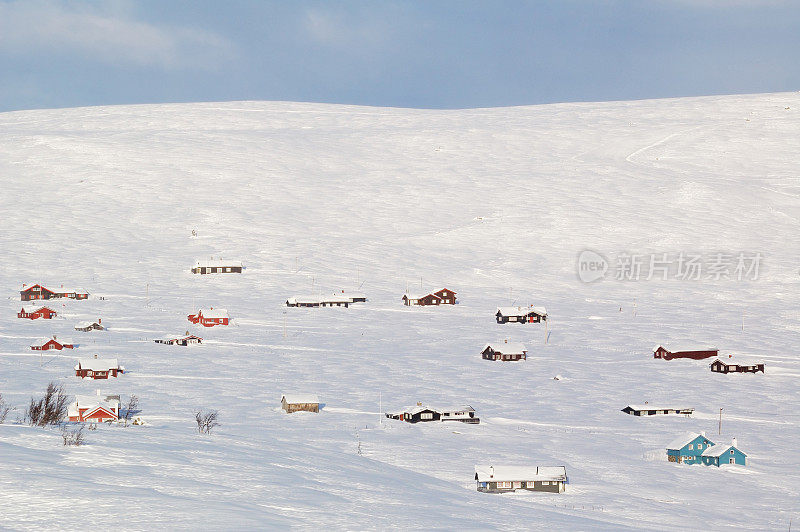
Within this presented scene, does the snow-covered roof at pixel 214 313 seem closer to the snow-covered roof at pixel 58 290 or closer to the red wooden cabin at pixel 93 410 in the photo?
the snow-covered roof at pixel 58 290

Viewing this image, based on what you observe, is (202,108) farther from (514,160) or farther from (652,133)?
(652,133)

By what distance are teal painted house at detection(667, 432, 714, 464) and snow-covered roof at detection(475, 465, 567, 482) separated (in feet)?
26.8

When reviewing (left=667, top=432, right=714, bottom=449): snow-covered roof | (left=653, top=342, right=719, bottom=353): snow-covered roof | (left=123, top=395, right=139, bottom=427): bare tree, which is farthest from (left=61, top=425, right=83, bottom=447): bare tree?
(left=653, top=342, right=719, bottom=353): snow-covered roof

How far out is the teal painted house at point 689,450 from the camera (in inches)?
1455

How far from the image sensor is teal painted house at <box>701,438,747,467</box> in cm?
3644

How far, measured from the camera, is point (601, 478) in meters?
33.2

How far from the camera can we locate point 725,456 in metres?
36.6

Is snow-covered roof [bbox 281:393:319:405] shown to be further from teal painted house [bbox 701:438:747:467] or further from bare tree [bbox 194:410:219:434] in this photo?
teal painted house [bbox 701:438:747:467]

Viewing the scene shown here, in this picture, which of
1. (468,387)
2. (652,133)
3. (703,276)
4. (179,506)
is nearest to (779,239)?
(703,276)

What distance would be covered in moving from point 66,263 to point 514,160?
2573 inches

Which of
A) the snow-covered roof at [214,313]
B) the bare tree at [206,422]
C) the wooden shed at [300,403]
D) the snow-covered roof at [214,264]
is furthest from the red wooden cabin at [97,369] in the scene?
the snow-covered roof at [214,264]

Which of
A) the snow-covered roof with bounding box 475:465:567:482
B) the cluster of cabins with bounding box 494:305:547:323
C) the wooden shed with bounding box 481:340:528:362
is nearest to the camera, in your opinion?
the snow-covered roof with bounding box 475:465:567:482

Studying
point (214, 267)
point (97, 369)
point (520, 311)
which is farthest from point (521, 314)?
point (97, 369)

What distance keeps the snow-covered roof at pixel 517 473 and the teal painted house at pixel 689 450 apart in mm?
8175
